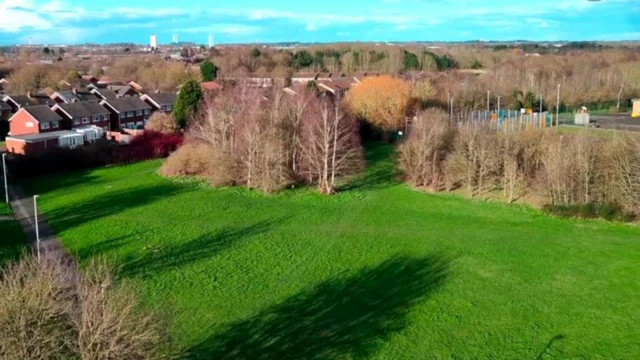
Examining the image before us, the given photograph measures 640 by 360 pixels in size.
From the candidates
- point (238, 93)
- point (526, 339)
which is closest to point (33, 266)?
point (526, 339)

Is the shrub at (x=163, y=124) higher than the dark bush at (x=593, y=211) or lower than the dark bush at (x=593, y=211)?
higher

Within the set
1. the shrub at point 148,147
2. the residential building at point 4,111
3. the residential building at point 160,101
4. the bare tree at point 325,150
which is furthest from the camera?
the residential building at point 160,101

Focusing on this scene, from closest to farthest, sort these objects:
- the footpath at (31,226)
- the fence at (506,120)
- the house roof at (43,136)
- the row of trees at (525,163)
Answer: the footpath at (31,226) → the row of trees at (525,163) → the fence at (506,120) → the house roof at (43,136)

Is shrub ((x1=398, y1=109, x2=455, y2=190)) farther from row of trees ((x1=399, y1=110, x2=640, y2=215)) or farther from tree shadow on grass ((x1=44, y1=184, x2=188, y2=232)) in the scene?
tree shadow on grass ((x1=44, y1=184, x2=188, y2=232))

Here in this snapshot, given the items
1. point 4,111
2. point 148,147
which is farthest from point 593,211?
point 4,111

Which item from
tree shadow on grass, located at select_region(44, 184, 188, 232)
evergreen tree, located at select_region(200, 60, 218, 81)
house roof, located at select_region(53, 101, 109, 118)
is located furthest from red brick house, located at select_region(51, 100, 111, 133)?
evergreen tree, located at select_region(200, 60, 218, 81)

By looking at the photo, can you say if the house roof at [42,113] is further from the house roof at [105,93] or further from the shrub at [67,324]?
the shrub at [67,324]

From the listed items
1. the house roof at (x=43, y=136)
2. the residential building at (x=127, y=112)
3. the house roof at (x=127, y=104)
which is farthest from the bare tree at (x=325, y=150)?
the house roof at (x=127, y=104)

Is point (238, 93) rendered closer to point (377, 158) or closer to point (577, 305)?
point (377, 158)
